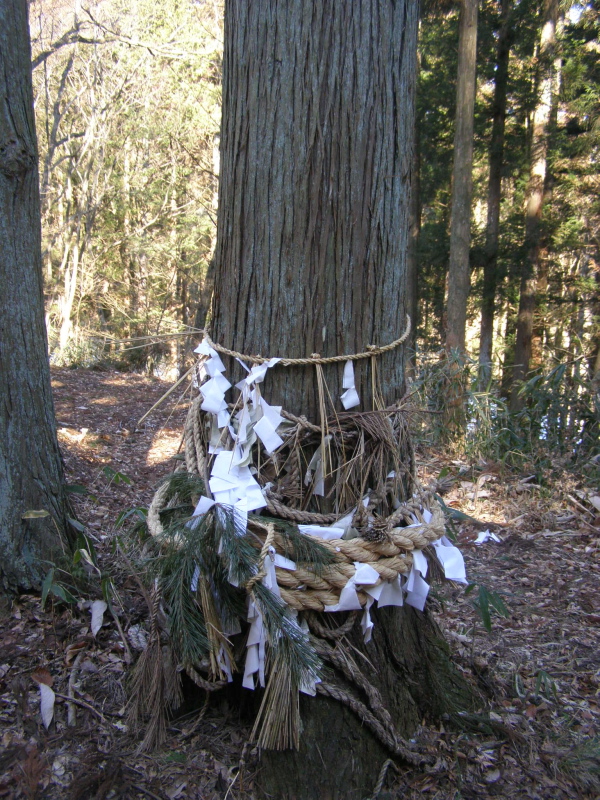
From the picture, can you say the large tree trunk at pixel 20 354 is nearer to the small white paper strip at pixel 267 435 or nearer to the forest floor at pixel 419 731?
the forest floor at pixel 419 731

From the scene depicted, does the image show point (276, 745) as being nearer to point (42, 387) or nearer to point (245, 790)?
point (245, 790)

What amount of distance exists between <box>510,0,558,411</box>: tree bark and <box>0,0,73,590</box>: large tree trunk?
10808 mm


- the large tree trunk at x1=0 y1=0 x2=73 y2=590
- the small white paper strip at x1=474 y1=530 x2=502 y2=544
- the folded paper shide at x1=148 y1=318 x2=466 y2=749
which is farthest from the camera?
the small white paper strip at x1=474 y1=530 x2=502 y2=544

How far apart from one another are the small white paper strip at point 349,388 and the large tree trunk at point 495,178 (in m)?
11.7

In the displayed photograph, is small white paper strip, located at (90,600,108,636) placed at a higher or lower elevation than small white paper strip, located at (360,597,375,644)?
lower

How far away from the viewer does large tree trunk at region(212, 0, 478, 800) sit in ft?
5.61

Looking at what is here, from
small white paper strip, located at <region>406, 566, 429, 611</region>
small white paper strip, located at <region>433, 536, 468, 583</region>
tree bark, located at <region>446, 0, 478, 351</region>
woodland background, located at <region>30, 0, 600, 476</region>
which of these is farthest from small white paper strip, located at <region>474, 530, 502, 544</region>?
woodland background, located at <region>30, 0, 600, 476</region>

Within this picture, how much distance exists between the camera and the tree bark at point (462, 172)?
360 inches

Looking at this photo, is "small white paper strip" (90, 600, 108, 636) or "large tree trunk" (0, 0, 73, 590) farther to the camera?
"large tree trunk" (0, 0, 73, 590)

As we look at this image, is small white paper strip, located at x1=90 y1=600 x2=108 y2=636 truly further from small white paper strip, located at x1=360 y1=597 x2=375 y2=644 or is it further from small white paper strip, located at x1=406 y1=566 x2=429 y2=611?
small white paper strip, located at x1=406 y1=566 x2=429 y2=611

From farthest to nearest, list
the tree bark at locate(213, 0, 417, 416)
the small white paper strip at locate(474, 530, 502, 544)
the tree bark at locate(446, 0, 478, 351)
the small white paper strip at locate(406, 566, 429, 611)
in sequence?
the tree bark at locate(446, 0, 478, 351) → the small white paper strip at locate(474, 530, 502, 544) → the small white paper strip at locate(406, 566, 429, 611) → the tree bark at locate(213, 0, 417, 416)

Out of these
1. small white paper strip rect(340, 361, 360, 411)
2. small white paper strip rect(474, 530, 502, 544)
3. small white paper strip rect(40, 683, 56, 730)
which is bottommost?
small white paper strip rect(474, 530, 502, 544)

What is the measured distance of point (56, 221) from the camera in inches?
595

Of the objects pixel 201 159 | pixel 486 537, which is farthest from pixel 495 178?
pixel 486 537
